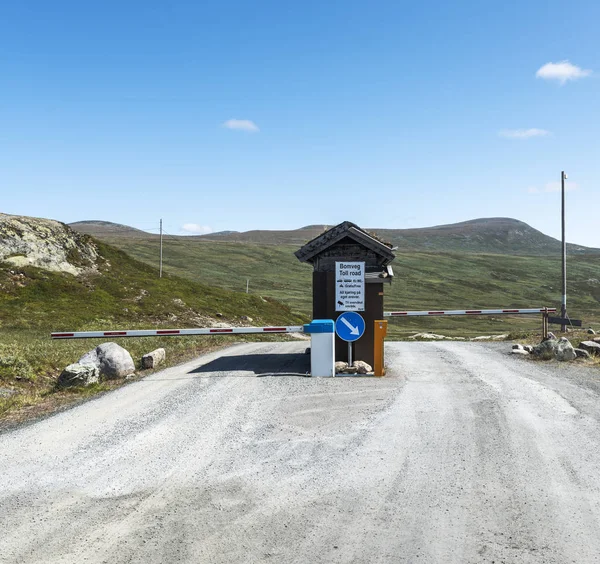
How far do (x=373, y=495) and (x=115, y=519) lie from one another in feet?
12.2

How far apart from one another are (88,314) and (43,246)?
1091 cm

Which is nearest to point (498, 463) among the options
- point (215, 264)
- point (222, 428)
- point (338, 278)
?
point (222, 428)

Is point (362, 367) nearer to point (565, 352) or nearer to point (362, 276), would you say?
point (362, 276)

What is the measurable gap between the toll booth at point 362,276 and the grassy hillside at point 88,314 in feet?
23.0

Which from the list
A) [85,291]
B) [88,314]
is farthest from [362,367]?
[85,291]

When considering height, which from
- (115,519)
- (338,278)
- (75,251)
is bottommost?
(115,519)

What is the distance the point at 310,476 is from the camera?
9.00 m

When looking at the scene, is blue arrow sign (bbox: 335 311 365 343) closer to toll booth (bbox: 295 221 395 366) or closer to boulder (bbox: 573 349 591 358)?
toll booth (bbox: 295 221 395 366)

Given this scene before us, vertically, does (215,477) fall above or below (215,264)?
below

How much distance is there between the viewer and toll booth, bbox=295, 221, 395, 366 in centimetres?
1805

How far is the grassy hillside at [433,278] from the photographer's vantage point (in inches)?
3821

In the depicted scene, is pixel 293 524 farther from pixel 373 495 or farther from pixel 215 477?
pixel 215 477

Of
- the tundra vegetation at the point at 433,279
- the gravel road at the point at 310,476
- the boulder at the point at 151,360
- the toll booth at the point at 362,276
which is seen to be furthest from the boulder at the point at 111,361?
the tundra vegetation at the point at 433,279

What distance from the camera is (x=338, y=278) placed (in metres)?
18.0
